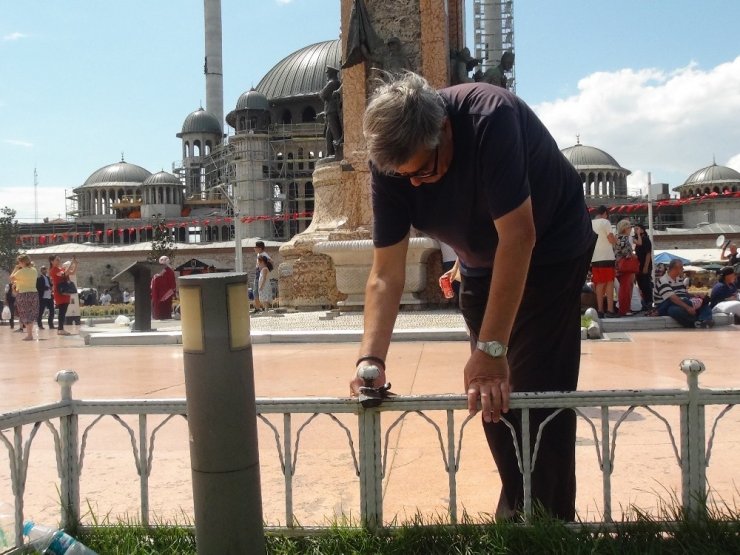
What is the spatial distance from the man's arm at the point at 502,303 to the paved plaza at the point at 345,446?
0.56 metres

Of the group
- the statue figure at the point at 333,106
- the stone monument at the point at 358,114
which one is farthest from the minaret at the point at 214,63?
the stone monument at the point at 358,114

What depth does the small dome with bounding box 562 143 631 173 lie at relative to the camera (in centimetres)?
7431

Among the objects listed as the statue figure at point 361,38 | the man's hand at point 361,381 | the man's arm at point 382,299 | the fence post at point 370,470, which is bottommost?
the fence post at point 370,470

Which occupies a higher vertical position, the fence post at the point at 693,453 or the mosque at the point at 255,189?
the mosque at the point at 255,189

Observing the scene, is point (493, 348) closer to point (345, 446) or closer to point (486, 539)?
point (486, 539)

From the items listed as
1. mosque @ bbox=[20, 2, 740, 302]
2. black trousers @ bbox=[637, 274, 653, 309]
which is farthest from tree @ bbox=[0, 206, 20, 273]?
black trousers @ bbox=[637, 274, 653, 309]

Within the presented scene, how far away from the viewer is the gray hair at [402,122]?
1.79 m

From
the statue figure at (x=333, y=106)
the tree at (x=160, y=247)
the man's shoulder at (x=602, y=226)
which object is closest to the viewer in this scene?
the man's shoulder at (x=602, y=226)

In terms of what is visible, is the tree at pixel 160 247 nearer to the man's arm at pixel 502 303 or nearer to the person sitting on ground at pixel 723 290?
the person sitting on ground at pixel 723 290

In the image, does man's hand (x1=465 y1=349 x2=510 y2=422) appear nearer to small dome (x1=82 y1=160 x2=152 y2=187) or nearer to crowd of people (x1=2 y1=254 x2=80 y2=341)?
crowd of people (x1=2 y1=254 x2=80 y2=341)

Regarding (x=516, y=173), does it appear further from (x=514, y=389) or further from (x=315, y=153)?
(x=315, y=153)

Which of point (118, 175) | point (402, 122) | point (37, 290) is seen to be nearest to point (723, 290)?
point (402, 122)

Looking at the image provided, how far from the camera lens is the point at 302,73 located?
2625 inches

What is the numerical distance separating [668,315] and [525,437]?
7.52 metres
